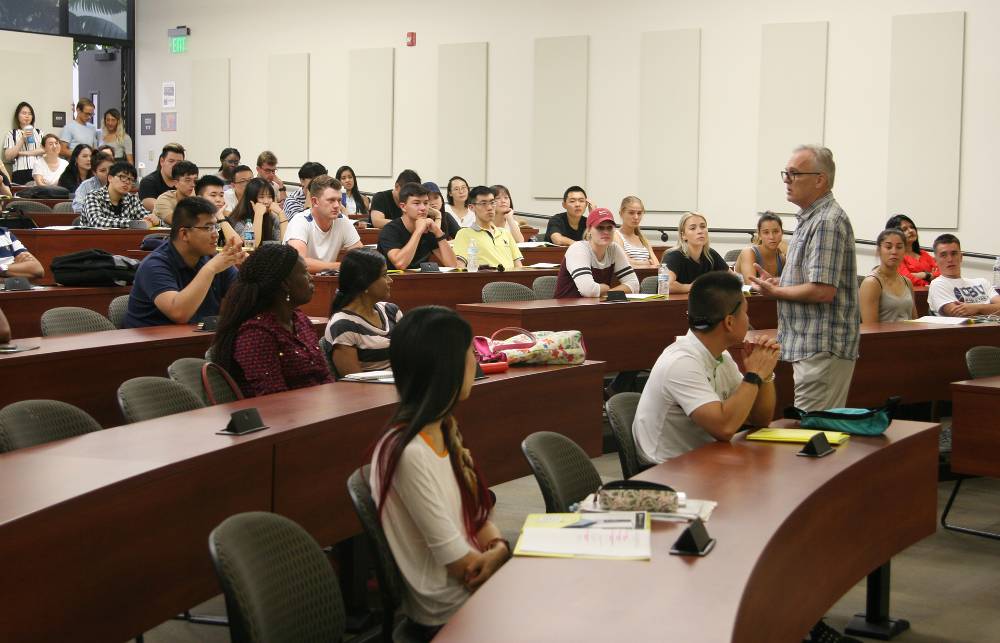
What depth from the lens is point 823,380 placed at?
15.2 feet

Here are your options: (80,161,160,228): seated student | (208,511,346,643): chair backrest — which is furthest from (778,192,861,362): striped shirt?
(80,161,160,228): seated student

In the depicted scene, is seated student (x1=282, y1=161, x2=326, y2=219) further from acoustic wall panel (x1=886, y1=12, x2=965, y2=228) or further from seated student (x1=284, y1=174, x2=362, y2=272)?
acoustic wall panel (x1=886, y1=12, x2=965, y2=228)

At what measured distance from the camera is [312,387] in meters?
4.01

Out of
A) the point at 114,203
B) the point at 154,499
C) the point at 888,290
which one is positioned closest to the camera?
the point at 154,499

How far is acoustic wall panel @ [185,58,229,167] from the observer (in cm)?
1616

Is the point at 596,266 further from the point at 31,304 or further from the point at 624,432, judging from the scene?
the point at 624,432

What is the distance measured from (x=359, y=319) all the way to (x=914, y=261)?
19.6ft

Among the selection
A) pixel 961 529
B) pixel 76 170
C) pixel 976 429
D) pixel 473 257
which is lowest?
pixel 961 529

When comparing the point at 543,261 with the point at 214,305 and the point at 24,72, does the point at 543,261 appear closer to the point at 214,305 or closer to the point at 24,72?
the point at 214,305

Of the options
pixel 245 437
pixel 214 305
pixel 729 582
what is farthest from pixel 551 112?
pixel 729 582

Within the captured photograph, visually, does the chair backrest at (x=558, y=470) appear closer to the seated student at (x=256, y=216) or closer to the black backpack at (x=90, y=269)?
the black backpack at (x=90, y=269)

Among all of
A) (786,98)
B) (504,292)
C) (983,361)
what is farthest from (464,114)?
(983,361)

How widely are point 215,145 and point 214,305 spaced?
11335 mm

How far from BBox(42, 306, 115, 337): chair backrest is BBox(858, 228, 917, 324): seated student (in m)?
4.30
